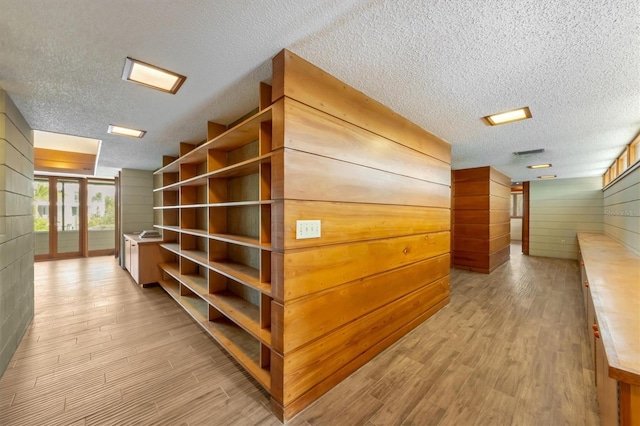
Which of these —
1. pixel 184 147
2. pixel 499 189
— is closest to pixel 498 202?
pixel 499 189

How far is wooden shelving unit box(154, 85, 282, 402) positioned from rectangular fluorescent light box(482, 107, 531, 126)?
7.82 ft

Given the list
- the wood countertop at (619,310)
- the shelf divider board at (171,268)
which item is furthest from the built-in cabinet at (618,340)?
the shelf divider board at (171,268)

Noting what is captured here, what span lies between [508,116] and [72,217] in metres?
10.3

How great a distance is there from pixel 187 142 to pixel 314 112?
8.94 feet

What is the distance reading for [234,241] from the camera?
219 cm

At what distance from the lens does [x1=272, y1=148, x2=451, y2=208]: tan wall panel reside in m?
1.61

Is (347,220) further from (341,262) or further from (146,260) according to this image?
(146,260)

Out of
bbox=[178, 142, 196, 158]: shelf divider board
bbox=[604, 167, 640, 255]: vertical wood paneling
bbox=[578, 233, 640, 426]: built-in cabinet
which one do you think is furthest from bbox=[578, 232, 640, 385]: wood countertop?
bbox=[178, 142, 196, 158]: shelf divider board

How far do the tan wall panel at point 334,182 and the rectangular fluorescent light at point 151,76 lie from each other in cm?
110

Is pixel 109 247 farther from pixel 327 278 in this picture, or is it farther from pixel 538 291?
pixel 538 291

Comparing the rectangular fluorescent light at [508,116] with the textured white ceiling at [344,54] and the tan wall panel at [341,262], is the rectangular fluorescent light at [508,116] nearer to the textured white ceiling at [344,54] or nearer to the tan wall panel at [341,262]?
the textured white ceiling at [344,54]

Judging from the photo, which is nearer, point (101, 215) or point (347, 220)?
point (347, 220)

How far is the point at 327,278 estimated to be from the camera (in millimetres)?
1848

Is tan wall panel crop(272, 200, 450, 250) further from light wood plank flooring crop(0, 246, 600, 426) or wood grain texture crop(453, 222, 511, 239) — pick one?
wood grain texture crop(453, 222, 511, 239)
